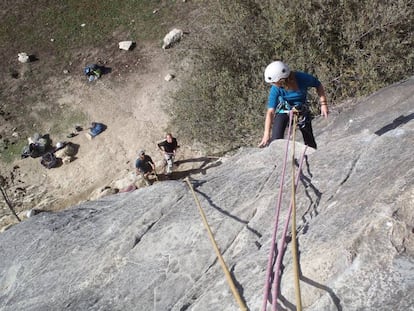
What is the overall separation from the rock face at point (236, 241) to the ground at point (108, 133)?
8.53 metres

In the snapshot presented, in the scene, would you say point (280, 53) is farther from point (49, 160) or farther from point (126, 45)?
point (49, 160)

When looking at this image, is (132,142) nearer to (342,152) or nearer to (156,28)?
(156,28)

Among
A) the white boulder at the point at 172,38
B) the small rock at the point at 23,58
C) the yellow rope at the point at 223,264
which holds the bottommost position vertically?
the yellow rope at the point at 223,264

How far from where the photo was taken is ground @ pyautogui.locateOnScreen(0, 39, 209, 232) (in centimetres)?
1498

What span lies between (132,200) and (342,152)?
2.78 meters

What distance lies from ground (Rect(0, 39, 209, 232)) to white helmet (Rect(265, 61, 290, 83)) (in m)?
8.49

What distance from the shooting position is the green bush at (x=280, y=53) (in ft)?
37.0

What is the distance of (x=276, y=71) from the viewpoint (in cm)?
585

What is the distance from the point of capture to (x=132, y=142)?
15.9m

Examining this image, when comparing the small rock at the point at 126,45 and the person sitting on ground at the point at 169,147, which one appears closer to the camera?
the person sitting on ground at the point at 169,147

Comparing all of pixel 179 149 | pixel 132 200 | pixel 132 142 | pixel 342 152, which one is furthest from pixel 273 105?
pixel 132 142

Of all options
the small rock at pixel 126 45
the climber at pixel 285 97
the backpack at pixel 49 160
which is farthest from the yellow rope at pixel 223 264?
the small rock at pixel 126 45

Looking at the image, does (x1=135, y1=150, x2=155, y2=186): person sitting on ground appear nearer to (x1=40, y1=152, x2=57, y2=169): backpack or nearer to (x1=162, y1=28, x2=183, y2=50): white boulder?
(x1=40, y1=152, x2=57, y2=169): backpack

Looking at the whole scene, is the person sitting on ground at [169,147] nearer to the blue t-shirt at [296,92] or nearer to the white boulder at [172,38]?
the white boulder at [172,38]
